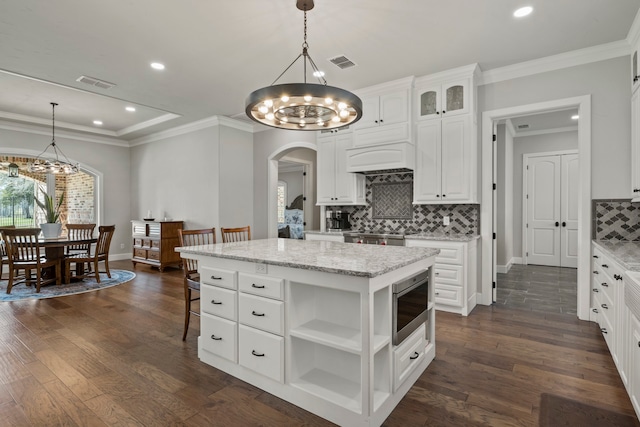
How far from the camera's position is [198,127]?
6621 millimetres

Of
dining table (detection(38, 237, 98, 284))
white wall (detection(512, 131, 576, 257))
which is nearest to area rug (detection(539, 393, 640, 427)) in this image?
white wall (detection(512, 131, 576, 257))

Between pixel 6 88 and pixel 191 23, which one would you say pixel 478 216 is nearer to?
pixel 191 23

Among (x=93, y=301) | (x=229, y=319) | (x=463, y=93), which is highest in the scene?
(x=463, y=93)

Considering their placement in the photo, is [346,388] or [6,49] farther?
[6,49]

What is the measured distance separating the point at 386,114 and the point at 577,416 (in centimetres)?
363

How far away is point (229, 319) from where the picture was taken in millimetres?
2445

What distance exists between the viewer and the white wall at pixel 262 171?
646 cm

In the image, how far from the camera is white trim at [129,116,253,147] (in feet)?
20.6

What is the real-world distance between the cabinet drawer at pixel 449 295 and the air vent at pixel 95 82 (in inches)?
200

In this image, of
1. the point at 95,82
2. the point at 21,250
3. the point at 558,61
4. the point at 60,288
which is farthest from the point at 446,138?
the point at 21,250

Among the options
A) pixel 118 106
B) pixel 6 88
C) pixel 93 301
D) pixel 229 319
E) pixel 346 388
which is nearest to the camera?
pixel 346 388

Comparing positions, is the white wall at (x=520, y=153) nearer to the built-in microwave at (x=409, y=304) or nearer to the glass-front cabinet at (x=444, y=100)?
the glass-front cabinet at (x=444, y=100)

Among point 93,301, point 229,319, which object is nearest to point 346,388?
point 229,319

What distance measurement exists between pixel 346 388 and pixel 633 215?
3.50 meters
